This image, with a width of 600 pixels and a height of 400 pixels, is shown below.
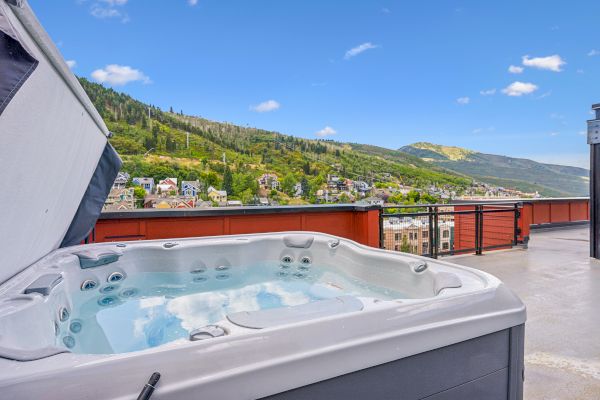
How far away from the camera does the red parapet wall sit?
3.42 m

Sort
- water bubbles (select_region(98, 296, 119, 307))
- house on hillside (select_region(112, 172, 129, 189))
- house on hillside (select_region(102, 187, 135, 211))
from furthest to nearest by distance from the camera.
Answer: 1. house on hillside (select_region(102, 187, 135, 211))
2. house on hillside (select_region(112, 172, 129, 189))
3. water bubbles (select_region(98, 296, 119, 307))

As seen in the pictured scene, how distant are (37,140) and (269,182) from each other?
145 inches

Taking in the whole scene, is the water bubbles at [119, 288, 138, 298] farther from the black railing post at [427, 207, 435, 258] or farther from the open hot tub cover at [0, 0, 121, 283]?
the black railing post at [427, 207, 435, 258]

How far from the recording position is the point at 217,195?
4.28m

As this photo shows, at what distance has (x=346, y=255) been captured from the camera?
2.78 meters

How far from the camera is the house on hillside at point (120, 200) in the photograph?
3.08 m

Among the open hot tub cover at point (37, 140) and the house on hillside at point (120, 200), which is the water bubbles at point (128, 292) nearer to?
the open hot tub cover at point (37, 140)

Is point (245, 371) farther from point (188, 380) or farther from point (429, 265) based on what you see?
point (429, 265)

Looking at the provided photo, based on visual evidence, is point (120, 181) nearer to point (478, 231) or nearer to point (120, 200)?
point (120, 200)

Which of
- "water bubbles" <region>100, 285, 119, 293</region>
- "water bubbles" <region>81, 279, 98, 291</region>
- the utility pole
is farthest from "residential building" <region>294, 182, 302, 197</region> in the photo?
the utility pole

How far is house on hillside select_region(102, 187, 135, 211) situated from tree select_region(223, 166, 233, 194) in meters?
1.28

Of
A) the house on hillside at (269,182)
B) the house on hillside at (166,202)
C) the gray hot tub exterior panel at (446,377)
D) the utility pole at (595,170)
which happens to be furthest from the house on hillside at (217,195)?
the utility pole at (595,170)

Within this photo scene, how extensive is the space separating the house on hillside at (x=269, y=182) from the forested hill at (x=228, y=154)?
14 cm

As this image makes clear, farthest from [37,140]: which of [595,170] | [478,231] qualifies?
[595,170]
